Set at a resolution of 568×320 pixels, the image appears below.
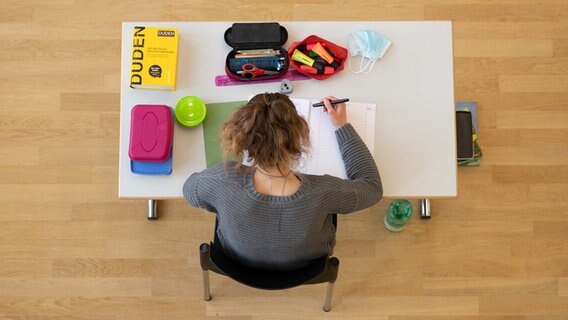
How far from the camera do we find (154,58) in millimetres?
1635

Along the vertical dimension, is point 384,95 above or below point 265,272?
above

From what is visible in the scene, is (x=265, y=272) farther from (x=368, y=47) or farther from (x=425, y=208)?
(x=425, y=208)

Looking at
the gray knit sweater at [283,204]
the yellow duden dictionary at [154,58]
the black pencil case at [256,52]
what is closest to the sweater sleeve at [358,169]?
the gray knit sweater at [283,204]

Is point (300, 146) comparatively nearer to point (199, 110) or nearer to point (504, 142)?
point (199, 110)

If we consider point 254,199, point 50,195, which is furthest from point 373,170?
point 50,195

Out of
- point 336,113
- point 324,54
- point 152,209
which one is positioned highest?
point 324,54

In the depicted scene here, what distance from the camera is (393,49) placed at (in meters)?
1.68

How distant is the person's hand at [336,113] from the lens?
158cm

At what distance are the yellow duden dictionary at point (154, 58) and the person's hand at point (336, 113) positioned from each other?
1.49ft

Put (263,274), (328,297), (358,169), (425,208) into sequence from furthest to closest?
(425,208), (328,297), (358,169), (263,274)

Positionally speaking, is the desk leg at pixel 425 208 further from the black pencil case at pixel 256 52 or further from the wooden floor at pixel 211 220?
the black pencil case at pixel 256 52

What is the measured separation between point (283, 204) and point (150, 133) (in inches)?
18.4

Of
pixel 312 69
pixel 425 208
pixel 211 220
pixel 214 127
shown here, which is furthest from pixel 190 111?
pixel 425 208

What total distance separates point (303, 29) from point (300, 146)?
0.52 meters
